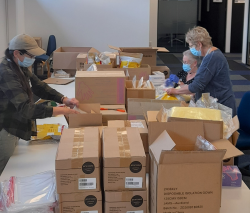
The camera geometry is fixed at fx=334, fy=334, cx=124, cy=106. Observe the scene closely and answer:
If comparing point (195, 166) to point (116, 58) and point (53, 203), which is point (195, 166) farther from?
point (116, 58)

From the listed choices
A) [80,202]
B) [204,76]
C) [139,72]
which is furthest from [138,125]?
[139,72]

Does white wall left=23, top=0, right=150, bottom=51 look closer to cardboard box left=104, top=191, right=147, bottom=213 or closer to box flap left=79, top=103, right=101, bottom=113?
box flap left=79, top=103, right=101, bottom=113

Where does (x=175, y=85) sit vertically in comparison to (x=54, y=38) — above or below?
below

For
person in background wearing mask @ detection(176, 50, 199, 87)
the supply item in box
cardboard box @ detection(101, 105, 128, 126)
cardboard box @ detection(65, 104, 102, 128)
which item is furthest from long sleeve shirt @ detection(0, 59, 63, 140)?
person in background wearing mask @ detection(176, 50, 199, 87)

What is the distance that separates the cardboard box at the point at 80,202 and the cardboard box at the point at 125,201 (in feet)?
0.12

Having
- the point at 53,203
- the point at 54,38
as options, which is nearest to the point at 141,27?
the point at 54,38

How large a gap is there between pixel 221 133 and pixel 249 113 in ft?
4.74

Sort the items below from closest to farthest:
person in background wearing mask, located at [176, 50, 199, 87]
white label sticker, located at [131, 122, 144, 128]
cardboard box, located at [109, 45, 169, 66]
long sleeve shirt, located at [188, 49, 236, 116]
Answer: white label sticker, located at [131, 122, 144, 128]
long sleeve shirt, located at [188, 49, 236, 116]
person in background wearing mask, located at [176, 50, 199, 87]
cardboard box, located at [109, 45, 169, 66]

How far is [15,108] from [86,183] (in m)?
1.03

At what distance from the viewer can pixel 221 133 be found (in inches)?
65.1

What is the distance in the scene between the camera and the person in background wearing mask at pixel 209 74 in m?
2.78

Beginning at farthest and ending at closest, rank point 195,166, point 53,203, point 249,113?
point 249,113, point 53,203, point 195,166

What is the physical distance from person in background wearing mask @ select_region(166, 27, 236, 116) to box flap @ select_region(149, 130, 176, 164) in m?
1.40

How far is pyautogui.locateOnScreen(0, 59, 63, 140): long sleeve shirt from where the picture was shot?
2.03 metres
